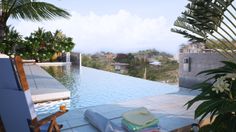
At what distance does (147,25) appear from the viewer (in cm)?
3017

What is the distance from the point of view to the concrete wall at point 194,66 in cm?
593

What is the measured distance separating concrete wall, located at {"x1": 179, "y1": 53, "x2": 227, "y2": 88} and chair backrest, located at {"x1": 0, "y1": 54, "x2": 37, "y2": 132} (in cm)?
450

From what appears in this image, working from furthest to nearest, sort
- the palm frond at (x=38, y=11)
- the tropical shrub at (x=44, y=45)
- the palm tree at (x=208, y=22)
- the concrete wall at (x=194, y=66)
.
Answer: the tropical shrub at (x=44, y=45)
the concrete wall at (x=194, y=66)
the palm frond at (x=38, y=11)
the palm tree at (x=208, y=22)

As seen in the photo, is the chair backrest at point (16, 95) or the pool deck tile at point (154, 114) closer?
the chair backrest at point (16, 95)

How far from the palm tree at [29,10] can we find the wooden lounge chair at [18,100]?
9.33 ft

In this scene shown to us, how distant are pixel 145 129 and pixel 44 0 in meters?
4.12

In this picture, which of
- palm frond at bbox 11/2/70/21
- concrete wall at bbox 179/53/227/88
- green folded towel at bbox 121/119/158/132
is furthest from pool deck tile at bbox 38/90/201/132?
palm frond at bbox 11/2/70/21

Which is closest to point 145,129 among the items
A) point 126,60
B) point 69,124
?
point 69,124

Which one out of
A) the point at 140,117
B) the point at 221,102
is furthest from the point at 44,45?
the point at 221,102

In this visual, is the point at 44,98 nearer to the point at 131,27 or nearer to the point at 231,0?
the point at 231,0

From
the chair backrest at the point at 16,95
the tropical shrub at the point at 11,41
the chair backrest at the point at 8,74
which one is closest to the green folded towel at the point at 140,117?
the chair backrest at the point at 16,95

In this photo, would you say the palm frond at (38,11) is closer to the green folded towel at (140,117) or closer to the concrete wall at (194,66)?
the green folded towel at (140,117)

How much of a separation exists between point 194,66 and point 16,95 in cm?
538

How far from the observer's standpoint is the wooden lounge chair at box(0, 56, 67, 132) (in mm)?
2135
